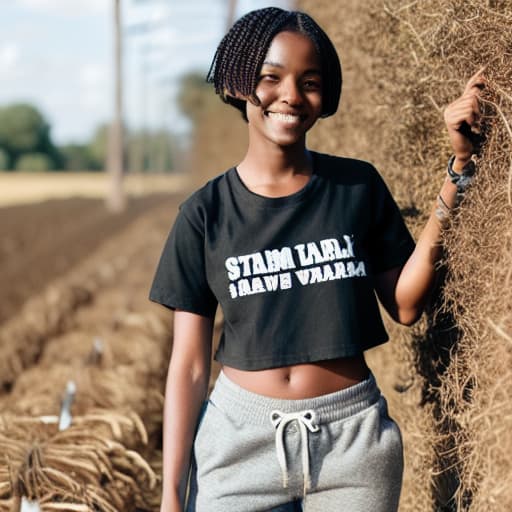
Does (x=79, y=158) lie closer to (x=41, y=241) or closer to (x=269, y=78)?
(x=41, y=241)

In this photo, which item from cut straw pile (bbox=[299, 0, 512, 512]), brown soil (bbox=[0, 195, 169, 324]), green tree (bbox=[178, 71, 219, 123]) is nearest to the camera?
cut straw pile (bbox=[299, 0, 512, 512])

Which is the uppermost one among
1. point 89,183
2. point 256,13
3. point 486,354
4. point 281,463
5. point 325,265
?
point 89,183

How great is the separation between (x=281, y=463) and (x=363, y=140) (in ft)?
8.30

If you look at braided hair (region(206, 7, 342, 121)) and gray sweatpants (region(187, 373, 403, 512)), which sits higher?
braided hair (region(206, 7, 342, 121))

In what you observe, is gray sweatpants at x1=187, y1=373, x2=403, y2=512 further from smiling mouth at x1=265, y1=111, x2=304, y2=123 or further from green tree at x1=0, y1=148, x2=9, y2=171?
green tree at x1=0, y1=148, x2=9, y2=171

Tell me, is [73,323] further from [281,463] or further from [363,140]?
[281,463]

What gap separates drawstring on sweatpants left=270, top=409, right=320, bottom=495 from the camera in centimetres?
219

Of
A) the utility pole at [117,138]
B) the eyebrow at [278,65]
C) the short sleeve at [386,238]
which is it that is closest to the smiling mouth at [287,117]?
the eyebrow at [278,65]

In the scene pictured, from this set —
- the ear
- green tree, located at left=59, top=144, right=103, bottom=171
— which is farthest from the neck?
green tree, located at left=59, top=144, right=103, bottom=171

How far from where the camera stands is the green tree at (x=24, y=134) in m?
A: 99.3

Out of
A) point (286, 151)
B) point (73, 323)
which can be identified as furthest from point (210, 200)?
point (73, 323)

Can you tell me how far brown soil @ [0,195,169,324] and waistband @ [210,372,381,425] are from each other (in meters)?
8.76

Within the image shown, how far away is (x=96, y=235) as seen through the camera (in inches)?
920

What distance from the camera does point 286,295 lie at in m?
2.26
